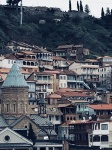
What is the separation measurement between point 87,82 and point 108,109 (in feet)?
79.7

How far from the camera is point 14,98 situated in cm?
10344

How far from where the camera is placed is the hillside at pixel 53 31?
150 meters

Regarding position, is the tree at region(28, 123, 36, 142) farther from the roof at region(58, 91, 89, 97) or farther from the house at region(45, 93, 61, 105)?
the roof at region(58, 91, 89, 97)

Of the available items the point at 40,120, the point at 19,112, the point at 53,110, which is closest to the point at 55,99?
the point at 53,110

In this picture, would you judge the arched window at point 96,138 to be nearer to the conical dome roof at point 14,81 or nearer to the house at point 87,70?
the conical dome roof at point 14,81

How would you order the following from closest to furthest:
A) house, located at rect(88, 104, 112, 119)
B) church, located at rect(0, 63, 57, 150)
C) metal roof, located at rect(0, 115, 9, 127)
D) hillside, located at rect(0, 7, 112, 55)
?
1. church, located at rect(0, 63, 57, 150)
2. metal roof, located at rect(0, 115, 9, 127)
3. house, located at rect(88, 104, 112, 119)
4. hillside, located at rect(0, 7, 112, 55)

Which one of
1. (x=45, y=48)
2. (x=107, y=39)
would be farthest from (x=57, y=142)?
(x=107, y=39)

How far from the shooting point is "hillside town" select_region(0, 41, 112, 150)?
99.2 meters

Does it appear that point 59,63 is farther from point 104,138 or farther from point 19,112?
point 104,138

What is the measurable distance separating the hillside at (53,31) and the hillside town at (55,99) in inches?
152

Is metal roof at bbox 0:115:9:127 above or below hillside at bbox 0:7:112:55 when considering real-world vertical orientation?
below

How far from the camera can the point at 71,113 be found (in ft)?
366

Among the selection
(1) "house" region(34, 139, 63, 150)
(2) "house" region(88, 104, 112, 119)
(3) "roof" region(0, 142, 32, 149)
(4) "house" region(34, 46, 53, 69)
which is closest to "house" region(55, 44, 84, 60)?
(4) "house" region(34, 46, 53, 69)

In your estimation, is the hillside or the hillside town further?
the hillside
